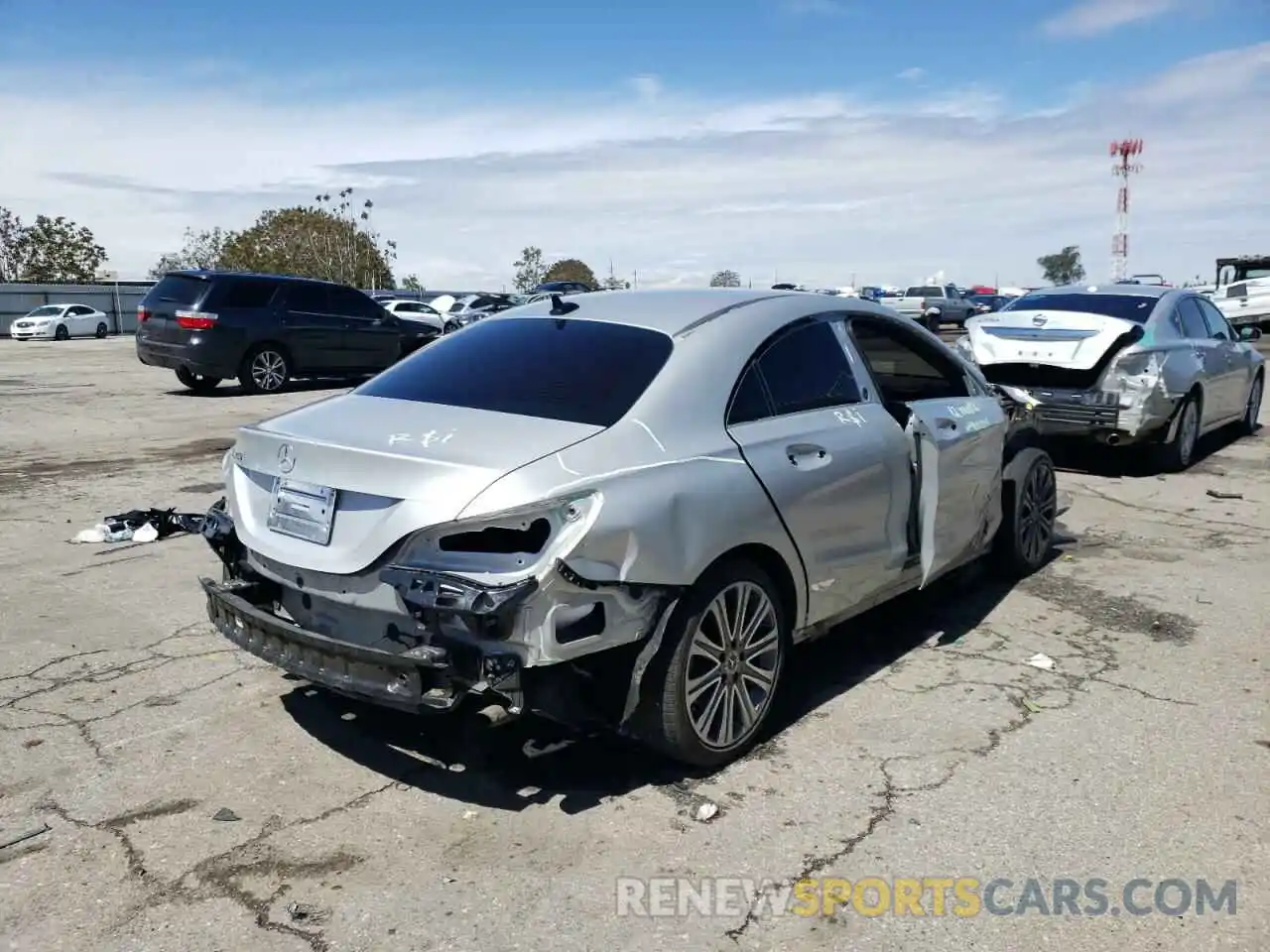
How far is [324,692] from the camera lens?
14.9 ft

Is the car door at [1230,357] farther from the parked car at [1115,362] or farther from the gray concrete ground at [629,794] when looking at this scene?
the gray concrete ground at [629,794]

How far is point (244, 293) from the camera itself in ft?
51.0

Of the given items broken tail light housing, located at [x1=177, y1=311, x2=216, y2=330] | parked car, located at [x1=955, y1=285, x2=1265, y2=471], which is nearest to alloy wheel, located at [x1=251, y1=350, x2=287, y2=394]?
broken tail light housing, located at [x1=177, y1=311, x2=216, y2=330]

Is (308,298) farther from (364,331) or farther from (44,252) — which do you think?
(44,252)

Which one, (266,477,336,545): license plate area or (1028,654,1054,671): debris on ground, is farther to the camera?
(1028,654,1054,671): debris on ground

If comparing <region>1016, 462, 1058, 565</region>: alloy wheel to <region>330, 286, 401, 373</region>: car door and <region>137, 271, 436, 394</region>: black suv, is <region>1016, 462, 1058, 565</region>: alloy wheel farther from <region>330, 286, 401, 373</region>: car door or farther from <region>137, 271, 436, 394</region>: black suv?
<region>330, 286, 401, 373</region>: car door

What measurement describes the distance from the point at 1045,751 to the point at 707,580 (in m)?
1.49

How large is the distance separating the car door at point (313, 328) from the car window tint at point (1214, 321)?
1160 cm

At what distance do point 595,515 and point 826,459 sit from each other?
1319 millimetres

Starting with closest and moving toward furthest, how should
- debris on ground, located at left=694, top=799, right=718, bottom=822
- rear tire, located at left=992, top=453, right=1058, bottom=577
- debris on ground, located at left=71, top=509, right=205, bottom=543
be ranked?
debris on ground, located at left=694, top=799, right=718, bottom=822
rear tire, located at left=992, top=453, right=1058, bottom=577
debris on ground, located at left=71, top=509, right=205, bottom=543

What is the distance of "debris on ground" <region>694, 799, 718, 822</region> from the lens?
3.56 meters

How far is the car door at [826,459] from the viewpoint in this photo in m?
4.09

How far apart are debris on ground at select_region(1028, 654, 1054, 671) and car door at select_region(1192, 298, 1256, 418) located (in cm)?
676

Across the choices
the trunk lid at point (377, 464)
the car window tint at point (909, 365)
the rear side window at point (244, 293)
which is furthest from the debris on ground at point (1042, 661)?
the rear side window at point (244, 293)
